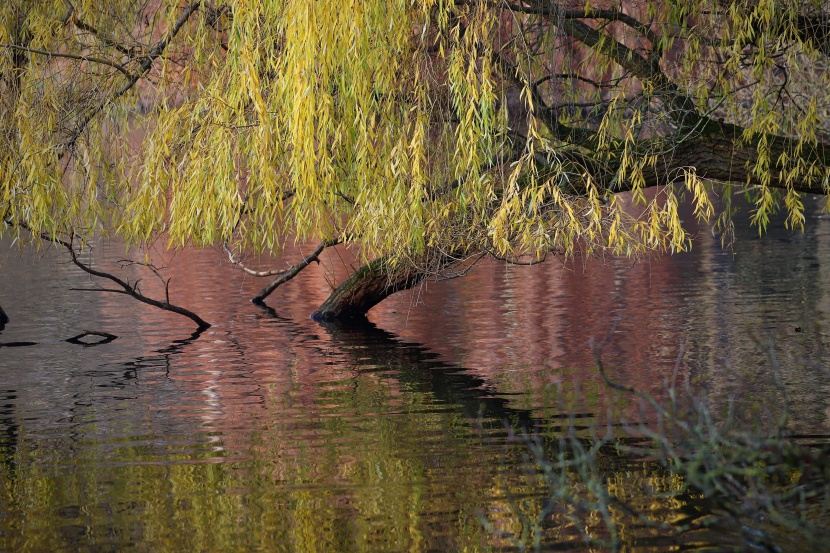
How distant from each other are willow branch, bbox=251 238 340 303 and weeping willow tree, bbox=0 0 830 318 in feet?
2.80

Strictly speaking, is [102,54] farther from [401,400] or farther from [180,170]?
[401,400]

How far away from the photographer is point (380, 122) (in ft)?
29.5

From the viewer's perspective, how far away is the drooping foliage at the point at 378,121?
8.57 m

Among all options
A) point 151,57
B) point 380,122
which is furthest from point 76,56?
point 380,122

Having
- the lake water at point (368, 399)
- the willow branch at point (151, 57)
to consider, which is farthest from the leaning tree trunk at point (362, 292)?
the willow branch at point (151, 57)

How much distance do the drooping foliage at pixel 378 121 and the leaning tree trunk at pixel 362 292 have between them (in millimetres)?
2447

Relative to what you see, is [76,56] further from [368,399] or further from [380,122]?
[368,399]

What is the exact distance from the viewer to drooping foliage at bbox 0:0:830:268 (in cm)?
857

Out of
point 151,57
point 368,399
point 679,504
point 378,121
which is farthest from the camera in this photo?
point 368,399

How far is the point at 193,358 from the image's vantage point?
12.7 metres

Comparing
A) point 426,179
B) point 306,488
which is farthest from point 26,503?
point 426,179

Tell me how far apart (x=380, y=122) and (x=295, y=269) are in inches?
240

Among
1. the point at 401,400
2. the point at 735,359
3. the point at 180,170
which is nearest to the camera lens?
the point at 180,170

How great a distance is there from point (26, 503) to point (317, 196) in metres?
2.71
